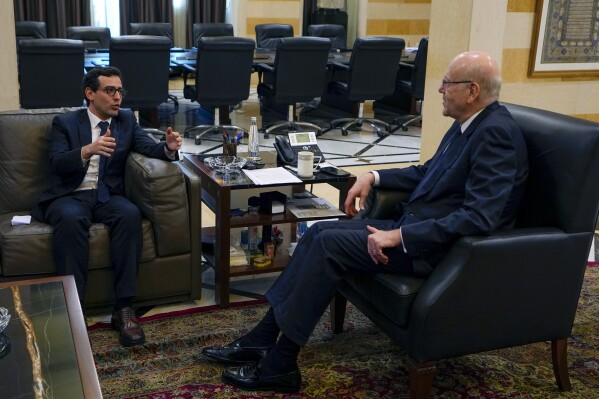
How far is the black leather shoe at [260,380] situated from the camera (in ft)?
9.18

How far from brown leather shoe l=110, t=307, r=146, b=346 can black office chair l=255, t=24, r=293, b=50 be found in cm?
656

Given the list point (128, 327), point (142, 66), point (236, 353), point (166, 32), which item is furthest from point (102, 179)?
point (166, 32)

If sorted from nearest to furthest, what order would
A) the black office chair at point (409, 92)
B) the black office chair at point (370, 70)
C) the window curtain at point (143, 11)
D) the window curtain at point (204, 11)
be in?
the black office chair at point (370, 70), the black office chair at point (409, 92), the window curtain at point (143, 11), the window curtain at point (204, 11)

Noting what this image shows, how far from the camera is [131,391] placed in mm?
2787

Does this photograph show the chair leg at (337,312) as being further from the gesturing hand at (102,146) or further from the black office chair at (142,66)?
the black office chair at (142,66)

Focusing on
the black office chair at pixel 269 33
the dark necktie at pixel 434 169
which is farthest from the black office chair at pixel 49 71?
the dark necktie at pixel 434 169

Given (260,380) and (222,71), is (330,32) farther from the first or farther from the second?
(260,380)

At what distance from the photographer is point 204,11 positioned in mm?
11094

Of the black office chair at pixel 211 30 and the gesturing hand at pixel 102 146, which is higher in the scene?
the black office chair at pixel 211 30

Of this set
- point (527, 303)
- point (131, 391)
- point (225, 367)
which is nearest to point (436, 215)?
point (527, 303)

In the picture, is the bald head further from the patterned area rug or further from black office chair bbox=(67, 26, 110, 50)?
black office chair bbox=(67, 26, 110, 50)

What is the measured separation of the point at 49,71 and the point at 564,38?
3999 millimetres

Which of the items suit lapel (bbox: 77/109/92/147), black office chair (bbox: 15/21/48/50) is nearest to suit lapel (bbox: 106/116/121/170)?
suit lapel (bbox: 77/109/92/147)

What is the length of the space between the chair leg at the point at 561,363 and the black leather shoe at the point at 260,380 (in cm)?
98
